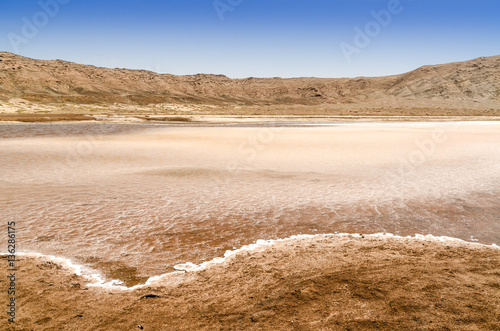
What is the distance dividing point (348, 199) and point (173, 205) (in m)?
4.16

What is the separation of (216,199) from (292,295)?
4349 millimetres

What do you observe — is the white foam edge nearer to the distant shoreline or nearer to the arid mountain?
the distant shoreline

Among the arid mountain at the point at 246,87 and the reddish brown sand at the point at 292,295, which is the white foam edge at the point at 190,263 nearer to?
the reddish brown sand at the point at 292,295

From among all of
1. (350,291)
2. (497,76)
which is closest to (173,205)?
(350,291)

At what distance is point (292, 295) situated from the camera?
3.75m

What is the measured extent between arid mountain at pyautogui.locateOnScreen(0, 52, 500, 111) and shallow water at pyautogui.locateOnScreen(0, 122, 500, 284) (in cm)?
7430

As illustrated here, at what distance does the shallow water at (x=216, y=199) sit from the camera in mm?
5441

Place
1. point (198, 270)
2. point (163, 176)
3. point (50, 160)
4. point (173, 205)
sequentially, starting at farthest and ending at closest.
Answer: point (50, 160) < point (163, 176) < point (173, 205) < point (198, 270)

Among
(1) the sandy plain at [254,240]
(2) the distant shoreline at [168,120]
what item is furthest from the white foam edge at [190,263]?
(2) the distant shoreline at [168,120]

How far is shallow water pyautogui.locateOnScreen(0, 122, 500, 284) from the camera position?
17.9 feet

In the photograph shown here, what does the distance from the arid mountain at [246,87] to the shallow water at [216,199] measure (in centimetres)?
7430

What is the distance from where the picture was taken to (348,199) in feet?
25.8

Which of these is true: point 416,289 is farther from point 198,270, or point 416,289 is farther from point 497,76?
point 497,76

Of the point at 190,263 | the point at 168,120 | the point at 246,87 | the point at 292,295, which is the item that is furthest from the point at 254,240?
the point at 246,87
